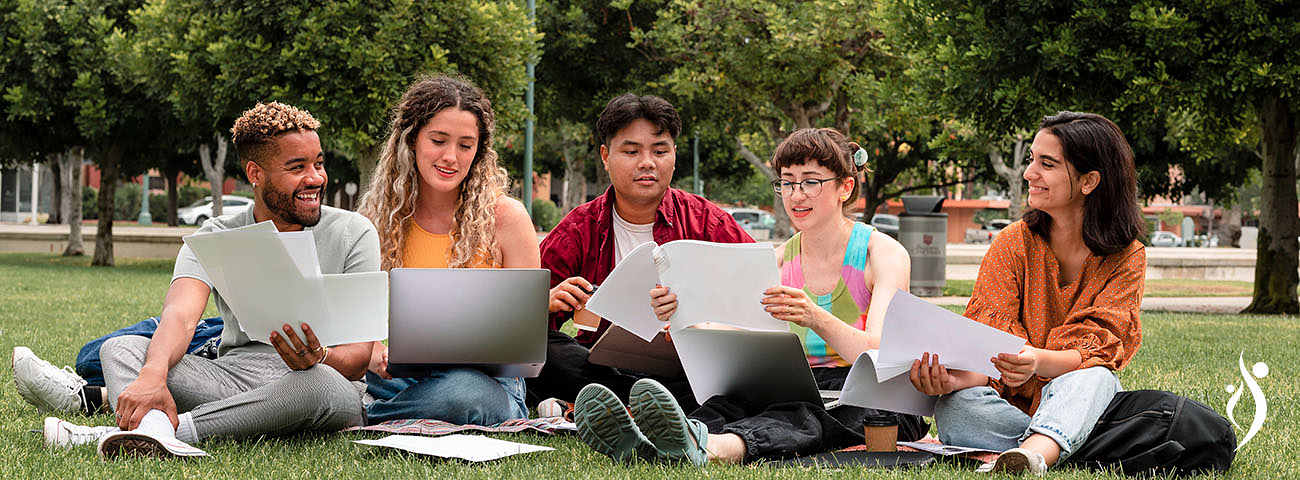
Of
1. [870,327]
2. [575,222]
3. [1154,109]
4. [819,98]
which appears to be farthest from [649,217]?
[819,98]

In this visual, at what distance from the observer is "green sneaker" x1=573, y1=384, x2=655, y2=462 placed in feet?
10.1

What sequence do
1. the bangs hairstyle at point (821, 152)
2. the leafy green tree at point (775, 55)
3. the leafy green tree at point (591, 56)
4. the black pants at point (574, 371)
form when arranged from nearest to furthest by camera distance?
1. the bangs hairstyle at point (821, 152)
2. the black pants at point (574, 371)
3. the leafy green tree at point (775, 55)
4. the leafy green tree at point (591, 56)

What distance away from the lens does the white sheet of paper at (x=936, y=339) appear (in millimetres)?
3027

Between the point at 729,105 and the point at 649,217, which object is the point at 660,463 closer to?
the point at 649,217

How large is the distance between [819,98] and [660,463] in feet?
54.3

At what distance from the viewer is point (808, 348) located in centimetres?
385

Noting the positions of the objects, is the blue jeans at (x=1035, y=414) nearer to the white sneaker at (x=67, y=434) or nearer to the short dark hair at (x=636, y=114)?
the short dark hair at (x=636, y=114)

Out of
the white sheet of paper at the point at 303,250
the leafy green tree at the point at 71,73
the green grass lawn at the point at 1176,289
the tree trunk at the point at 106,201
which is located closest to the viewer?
the white sheet of paper at the point at 303,250

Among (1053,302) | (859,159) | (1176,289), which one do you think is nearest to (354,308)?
(859,159)

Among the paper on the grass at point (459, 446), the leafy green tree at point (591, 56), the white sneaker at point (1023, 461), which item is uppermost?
the leafy green tree at point (591, 56)

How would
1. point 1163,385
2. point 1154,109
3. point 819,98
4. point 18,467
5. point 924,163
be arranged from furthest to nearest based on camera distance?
point 924,163 < point 819,98 < point 1154,109 < point 1163,385 < point 18,467

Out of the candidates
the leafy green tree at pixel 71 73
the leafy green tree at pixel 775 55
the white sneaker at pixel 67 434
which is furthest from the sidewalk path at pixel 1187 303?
the leafy green tree at pixel 71 73

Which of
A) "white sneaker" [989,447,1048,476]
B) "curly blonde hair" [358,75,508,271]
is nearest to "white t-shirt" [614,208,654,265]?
"curly blonde hair" [358,75,508,271]

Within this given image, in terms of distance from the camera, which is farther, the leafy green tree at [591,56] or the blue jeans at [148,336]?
the leafy green tree at [591,56]
